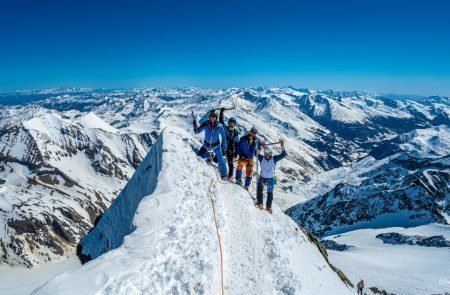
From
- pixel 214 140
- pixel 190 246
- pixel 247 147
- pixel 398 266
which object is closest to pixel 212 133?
pixel 214 140

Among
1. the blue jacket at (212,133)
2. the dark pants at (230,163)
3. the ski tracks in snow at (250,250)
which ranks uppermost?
the blue jacket at (212,133)

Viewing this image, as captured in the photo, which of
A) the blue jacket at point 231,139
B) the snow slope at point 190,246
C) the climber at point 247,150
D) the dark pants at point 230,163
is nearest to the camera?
the snow slope at point 190,246

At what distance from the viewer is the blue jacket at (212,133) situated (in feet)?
92.0

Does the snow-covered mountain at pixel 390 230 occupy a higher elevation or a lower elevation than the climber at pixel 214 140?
lower

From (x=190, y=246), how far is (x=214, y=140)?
1186cm

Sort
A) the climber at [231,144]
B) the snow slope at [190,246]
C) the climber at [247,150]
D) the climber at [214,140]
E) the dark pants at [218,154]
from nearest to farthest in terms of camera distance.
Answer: the snow slope at [190,246]
the climber at [247,150]
the climber at [214,140]
the dark pants at [218,154]
the climber at [231,144]

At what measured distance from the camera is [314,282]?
21.3 metres

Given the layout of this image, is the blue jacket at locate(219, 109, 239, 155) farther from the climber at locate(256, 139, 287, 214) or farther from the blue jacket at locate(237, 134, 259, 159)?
the climber at locate(256, 139, 287, 214)

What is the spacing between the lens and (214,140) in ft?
92.8

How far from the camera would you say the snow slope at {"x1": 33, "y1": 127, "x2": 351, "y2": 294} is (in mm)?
14500

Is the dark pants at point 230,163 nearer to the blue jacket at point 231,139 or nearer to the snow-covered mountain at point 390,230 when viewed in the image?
the blue jacket at point 231,139

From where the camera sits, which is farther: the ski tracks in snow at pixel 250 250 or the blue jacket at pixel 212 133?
the blue jacket at pixel 212 133

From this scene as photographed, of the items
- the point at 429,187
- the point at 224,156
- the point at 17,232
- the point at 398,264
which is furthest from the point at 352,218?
the point at 17,232

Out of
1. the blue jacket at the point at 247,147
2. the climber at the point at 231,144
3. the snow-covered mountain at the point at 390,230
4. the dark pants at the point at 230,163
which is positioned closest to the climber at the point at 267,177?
the blue jacket at the point at 247,147
